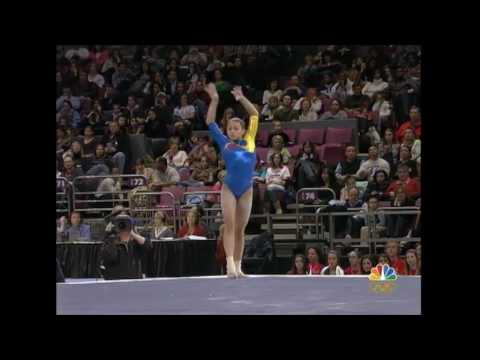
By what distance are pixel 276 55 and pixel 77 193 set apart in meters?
4.98

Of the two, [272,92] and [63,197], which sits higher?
[272,92]

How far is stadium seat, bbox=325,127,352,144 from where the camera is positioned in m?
13.6

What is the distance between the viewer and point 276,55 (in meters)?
15.8

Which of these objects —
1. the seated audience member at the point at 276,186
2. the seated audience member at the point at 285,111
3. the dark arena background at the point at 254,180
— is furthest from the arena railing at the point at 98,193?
the seated audience member at the point at 285,111

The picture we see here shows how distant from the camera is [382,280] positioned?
815cm

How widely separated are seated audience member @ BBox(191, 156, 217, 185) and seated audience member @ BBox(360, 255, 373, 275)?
11.0 ft

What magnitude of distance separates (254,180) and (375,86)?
3.21 meters

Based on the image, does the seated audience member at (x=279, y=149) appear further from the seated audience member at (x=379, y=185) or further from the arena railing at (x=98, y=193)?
the arena railing at (x=98, y=193)

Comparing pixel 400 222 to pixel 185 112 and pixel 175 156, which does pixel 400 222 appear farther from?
pixel 185 112

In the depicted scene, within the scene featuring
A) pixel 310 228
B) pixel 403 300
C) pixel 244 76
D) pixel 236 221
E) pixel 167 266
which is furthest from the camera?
pixel 244 76

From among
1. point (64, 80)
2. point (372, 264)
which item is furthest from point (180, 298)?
point (64, 80)

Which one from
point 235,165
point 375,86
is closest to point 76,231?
point 235,165

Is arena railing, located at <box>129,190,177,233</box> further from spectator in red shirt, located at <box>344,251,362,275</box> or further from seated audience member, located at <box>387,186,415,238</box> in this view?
seated audience member, located at <box>387,186,415,238</box>

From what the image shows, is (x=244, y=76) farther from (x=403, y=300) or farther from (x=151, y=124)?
(x=403, y=300)
